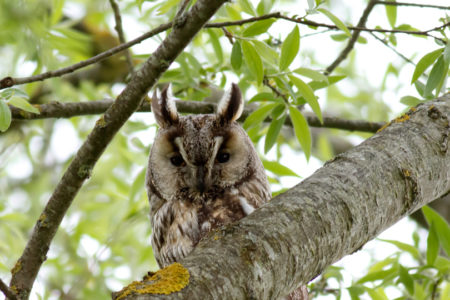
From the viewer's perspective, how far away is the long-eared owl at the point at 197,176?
8.02 feet

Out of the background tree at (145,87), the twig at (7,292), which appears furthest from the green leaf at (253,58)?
the twig at (7,292)

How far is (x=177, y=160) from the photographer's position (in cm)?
264

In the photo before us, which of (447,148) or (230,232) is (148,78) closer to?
(230,232)

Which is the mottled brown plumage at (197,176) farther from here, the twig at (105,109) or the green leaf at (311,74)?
the green leaf at (311,74)

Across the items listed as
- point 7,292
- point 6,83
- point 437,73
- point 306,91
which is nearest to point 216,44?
point 306,91

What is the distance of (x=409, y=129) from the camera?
2.03m

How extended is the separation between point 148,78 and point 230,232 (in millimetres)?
566

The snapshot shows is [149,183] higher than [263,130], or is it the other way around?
[263,130]

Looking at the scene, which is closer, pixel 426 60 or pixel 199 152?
pixel 426 60

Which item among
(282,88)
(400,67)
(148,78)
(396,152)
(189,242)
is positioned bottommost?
(396,152)

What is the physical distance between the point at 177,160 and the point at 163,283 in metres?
1.39

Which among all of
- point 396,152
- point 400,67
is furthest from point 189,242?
point 400,67

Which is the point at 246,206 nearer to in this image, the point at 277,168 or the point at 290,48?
the point at 277,168

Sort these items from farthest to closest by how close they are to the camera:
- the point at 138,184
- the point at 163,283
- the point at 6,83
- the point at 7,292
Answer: the point at 138,184 < the point at 6,83 < the point at 7,292 < the point at 163,283
